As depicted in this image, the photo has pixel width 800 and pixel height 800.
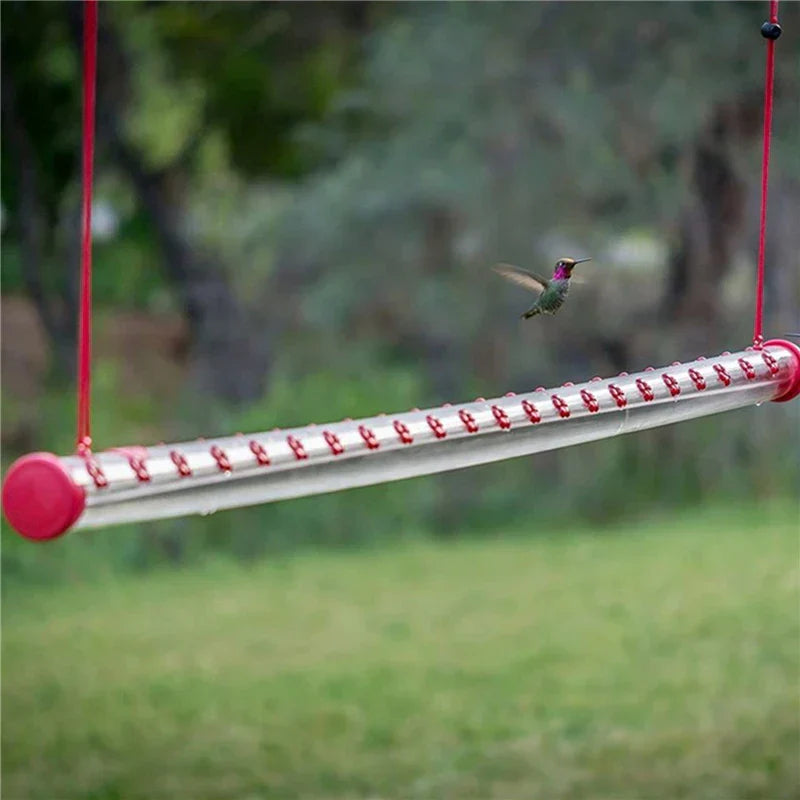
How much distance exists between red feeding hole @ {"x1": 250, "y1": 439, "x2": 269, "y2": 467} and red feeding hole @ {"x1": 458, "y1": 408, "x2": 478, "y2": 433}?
183mm

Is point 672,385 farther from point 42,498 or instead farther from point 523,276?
point 42,498

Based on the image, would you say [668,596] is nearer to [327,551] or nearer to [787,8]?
[327,551]

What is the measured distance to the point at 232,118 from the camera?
4367 millimetres

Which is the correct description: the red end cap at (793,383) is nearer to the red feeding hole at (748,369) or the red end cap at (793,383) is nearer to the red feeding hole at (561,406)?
the red feeding hole at (748,369)

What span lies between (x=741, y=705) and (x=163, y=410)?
6.31 ft

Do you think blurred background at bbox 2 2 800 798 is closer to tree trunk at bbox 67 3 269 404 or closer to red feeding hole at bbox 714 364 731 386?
tree trunk at bbox 67 3 269 404

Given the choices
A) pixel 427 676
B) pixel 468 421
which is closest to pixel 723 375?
pixel 468 421

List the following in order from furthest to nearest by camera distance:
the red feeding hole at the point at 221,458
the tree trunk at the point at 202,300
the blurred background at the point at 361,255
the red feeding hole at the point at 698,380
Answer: the tree trunk at the point at 202,300 → the blurred background at the point at 361,255 → the red feeding hole at the point at 698,380 → the red feeding hole at the point at 221,458

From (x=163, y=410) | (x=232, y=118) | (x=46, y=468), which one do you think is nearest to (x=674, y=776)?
(x=163, y=410)

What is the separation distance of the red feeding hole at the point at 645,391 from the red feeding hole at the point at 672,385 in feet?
0.07

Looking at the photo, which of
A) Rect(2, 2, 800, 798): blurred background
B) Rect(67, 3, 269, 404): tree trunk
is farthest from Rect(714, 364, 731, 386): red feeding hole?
Rect(67, 3, 269, 404): tree trunk

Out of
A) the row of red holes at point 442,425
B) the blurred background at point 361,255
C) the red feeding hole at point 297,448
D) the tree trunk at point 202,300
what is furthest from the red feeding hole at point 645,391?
the tree trunk at point 202,300

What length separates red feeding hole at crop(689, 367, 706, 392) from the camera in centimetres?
120

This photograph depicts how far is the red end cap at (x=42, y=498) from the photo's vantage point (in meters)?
0.77
